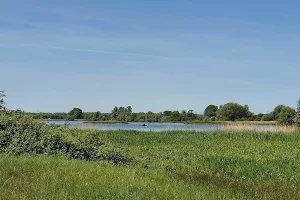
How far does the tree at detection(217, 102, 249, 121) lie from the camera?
110000 mm

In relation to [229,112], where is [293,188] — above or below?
below

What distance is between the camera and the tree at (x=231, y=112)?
110000mm

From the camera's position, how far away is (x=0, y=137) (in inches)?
589

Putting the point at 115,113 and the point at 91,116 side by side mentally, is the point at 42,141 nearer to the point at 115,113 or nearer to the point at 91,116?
the point at 91,116

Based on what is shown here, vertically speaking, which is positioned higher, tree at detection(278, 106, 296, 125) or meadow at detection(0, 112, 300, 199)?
tree at detection(278, 106, 296, 125)

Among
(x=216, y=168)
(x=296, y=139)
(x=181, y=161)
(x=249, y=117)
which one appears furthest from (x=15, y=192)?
(x=249, y=117)

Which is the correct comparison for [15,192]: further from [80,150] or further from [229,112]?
[229,112]

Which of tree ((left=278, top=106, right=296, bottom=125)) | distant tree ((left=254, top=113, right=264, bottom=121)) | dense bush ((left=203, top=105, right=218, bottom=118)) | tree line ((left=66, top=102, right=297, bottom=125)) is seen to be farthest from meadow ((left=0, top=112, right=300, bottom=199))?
dense bush ((left=203, top=105, right=218, bottom=118))

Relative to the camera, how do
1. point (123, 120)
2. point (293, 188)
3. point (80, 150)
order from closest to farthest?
point (293, 188) → point (80, 150) → point (123, 120)

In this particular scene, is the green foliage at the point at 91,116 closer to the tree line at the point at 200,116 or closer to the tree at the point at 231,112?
the tree line at the point at 200,116

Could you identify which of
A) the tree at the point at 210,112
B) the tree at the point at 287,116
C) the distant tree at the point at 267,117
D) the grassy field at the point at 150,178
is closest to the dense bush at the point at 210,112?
the tree at the point at 210,112

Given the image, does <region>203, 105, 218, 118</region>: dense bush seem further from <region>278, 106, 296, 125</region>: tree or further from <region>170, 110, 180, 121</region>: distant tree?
<region>278, 106, 296, 125</region>: tree

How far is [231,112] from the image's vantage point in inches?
4331

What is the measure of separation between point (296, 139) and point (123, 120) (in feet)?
253
